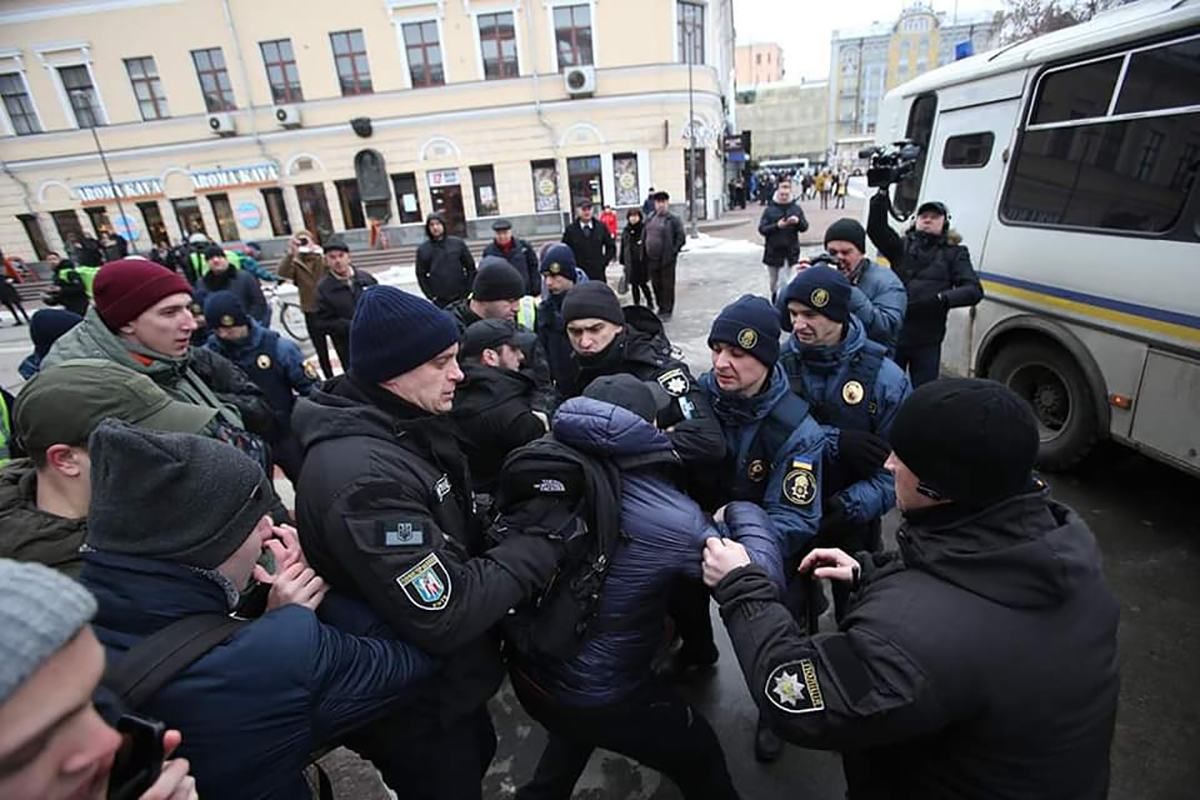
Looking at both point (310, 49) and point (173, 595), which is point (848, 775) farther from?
point (310, 49)

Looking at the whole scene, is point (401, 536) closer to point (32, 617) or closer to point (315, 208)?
point (32, 617)

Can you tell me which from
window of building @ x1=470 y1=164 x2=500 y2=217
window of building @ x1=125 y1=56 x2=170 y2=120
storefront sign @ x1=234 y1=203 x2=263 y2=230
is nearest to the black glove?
window of building @ x1=470 y1=164 x2=500 y2=217

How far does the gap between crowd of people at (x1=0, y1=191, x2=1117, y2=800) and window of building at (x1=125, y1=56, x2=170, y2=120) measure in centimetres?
2581

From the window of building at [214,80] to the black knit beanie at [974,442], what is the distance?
26.8 m

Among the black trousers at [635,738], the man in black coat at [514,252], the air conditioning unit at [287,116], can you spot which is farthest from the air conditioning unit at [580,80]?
the black trousers at [635,738]

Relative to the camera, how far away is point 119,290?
2.49m

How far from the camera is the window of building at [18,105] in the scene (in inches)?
839

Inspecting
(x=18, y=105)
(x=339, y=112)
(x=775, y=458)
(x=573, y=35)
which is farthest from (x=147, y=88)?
(x=775, y=458)

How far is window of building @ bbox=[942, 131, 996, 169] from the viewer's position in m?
4.52

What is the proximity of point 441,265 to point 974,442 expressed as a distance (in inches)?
249

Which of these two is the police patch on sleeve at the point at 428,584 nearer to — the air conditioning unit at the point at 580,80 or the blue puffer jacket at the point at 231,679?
the blue puffer jacket at the point at 231,679

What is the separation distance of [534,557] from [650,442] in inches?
16.6

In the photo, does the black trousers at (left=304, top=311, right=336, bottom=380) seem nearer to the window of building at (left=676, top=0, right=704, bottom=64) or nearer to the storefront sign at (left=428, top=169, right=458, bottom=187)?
the storefront sign at (left=428, top=169, right=458, bottom=187)

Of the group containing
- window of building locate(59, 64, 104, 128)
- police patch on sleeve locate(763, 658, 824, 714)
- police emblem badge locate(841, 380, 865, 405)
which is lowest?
police patch on sleeve locate(763, 658, 824, 714)
